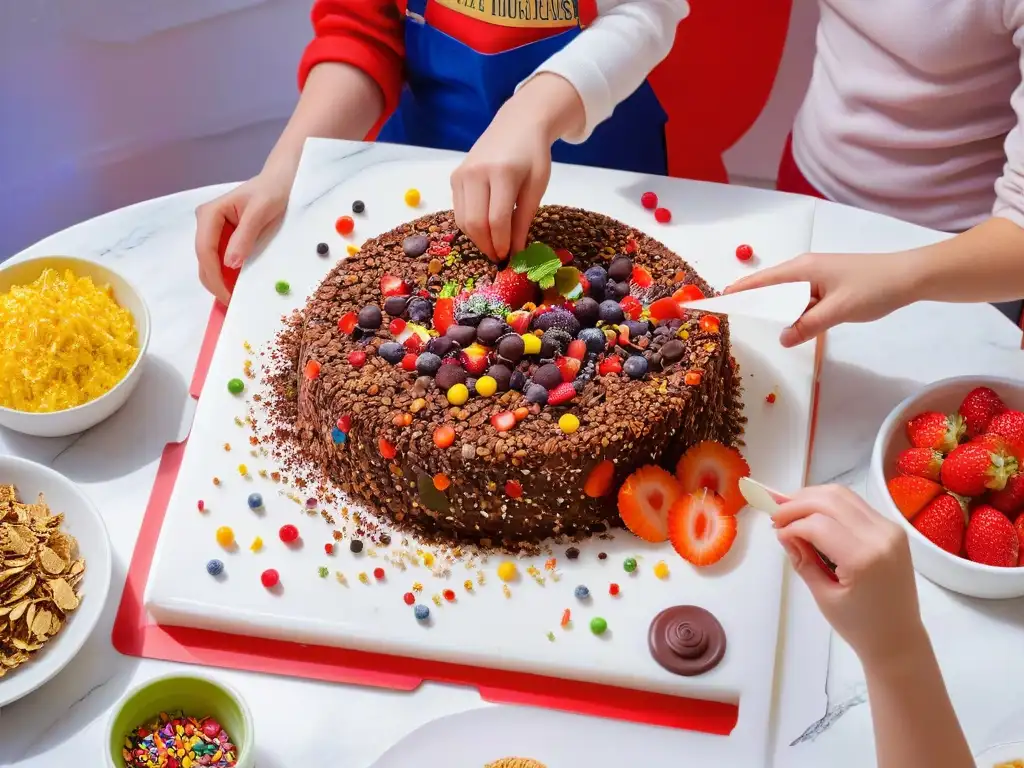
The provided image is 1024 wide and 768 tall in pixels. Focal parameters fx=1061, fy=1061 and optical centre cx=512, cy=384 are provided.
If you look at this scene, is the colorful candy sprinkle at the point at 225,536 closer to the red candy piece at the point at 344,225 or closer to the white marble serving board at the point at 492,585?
the white marble serving board at the point at 492,585

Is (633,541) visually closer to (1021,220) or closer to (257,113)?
(1021,220)

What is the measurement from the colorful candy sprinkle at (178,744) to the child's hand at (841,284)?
78 cm

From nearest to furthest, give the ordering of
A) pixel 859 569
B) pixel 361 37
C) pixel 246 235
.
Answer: pixel 859 569 → pixel 246 235 → pixel 361 37

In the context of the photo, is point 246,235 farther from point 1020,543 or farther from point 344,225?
point 1020,543

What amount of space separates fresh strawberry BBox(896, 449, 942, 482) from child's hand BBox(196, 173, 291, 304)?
2.97 feet

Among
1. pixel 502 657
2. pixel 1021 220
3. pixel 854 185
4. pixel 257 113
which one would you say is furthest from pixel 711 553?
pixel 257 113

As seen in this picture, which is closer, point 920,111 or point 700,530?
point 700,530

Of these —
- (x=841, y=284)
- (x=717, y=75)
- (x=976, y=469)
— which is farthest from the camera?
(x=717, y=75)

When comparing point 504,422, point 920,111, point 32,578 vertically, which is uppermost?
point 920,111

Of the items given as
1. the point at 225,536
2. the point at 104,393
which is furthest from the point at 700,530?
the point at 104,393

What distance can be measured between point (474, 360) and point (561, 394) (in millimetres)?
111

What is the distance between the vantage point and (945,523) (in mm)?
1191

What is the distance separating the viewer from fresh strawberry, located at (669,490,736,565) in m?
1.21

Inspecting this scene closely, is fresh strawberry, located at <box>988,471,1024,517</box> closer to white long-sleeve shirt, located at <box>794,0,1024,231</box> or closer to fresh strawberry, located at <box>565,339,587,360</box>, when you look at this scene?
white long-sleeve shirt, located at <box>794,0,1024,231</box>
